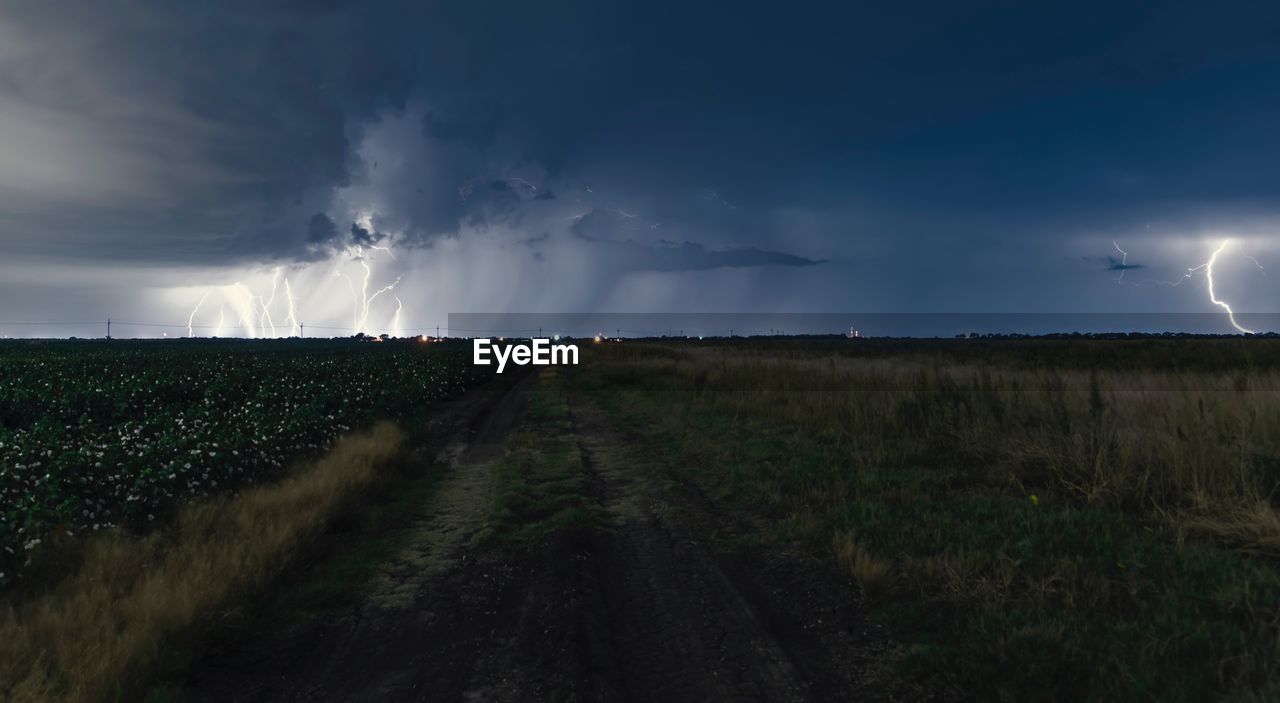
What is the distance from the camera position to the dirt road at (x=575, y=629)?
14.6 ft

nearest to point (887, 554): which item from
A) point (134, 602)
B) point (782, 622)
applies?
point (782, 622)

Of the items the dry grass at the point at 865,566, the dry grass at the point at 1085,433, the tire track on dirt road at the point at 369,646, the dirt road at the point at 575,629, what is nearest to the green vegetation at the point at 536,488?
the dirt road at the point at 575,629

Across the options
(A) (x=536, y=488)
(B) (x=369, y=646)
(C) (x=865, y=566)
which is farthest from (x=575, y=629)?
(A) (x=536, y=488)

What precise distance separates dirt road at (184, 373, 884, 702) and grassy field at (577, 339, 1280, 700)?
0.66 metres

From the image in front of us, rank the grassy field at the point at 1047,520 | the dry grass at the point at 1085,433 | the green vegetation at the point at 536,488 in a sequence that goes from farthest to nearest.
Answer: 1. the green vegetation at the point at 536,488
2. the dry grass at the point at 1085,433
3. the grassy field at the point at 1047,520

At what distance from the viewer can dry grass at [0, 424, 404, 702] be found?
174 inches

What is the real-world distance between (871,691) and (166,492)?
28.9 feet

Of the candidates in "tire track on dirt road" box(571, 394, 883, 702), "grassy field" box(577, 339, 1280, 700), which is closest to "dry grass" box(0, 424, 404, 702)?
"tire track on dirt road" box(571, 394, 883, 702)

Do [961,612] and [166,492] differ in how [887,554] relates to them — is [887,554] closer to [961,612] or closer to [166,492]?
[961,612]

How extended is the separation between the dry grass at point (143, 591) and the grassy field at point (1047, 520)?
5471mm

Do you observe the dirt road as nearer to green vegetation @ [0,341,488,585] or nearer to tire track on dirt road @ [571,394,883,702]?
tire track on dirt road @ [571,394,883,702]

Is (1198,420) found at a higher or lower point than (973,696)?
higher

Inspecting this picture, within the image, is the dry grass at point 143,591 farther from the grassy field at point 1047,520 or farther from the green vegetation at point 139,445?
the grassy field at point 1047,520

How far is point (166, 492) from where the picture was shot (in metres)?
8.51
